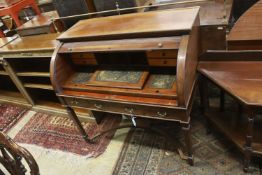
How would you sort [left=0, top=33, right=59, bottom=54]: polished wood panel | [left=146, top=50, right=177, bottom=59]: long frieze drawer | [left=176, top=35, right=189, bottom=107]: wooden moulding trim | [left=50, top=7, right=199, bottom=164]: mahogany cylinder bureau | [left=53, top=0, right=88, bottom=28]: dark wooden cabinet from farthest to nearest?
[left=53, top=0, right=88, bottom=28]: dark wooden cabinet
[left=0, top=33, right=59, bottom=54]: polished wood panel
[left=146, top=50, right=177, bottom=59]: long frieze drawer
[left=50, top=7, right=199, bottom=164]: mahogany cylinder bureau
[left=176, top=35, right=189, bottom=107]: wooden moulding trim

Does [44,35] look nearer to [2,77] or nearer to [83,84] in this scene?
[83,84]

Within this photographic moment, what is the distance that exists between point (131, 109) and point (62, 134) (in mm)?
1282

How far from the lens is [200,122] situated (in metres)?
2.22

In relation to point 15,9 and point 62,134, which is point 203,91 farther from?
point 15,9

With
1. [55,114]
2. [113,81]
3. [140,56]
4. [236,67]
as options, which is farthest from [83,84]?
[55,114]

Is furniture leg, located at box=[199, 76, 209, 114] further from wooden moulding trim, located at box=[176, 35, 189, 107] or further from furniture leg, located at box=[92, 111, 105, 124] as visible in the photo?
furniture leg, located at box=[92, 111, 105, 124]

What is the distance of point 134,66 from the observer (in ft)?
5.98

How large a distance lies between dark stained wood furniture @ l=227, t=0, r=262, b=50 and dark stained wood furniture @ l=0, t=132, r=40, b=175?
4.99 feet

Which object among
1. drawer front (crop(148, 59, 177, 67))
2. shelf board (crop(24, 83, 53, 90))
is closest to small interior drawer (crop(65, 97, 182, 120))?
drawer front (crop(148, 59, 177, 67))

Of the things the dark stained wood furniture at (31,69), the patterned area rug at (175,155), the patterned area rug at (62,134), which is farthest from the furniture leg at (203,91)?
the dark stained wood furniture at (31,69)

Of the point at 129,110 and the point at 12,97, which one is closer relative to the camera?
the point at 129,110

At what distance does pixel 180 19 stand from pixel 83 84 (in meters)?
0.86

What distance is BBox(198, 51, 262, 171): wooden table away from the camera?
1.35 m

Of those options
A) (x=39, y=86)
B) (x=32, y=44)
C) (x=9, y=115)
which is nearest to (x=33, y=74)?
(x=39, y=86)
